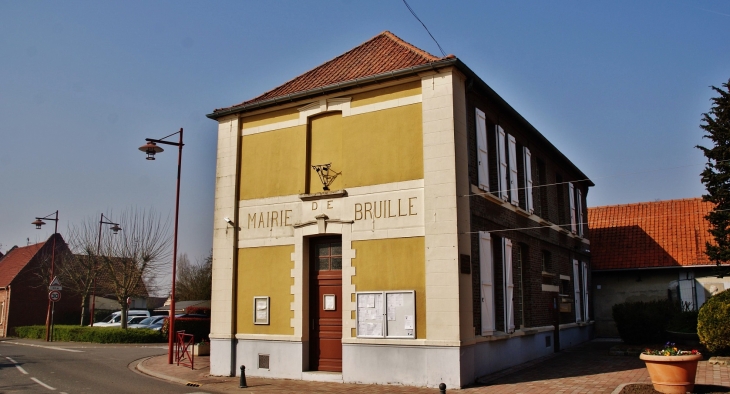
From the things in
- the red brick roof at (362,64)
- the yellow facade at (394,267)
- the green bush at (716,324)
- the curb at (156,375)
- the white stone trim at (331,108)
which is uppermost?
the red brick roof at (362,64)

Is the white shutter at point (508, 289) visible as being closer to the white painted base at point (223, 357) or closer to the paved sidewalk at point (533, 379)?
the paved sidewalk at point (533, 379)

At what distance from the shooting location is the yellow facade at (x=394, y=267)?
12836 mm

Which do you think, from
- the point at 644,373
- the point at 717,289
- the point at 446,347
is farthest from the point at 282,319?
the point at 717,289

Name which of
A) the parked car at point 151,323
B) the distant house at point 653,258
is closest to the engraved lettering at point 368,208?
the distant house at point 653,258

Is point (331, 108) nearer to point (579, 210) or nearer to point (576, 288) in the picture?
point (576, 288)

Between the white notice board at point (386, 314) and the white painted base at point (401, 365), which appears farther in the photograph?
the white notice board at point (386, 314)

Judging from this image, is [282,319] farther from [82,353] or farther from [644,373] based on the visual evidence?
[82,353]

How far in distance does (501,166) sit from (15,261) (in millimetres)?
41696

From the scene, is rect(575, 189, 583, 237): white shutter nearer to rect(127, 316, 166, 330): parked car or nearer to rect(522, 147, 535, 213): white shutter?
rect(522, 147, 535, 213): white shutter

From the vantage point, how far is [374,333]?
13.2 metres

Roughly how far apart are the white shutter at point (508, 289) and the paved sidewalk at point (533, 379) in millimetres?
1111

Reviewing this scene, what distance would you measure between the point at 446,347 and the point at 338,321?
9.91 feet

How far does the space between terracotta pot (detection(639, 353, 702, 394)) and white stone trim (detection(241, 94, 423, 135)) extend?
701cm

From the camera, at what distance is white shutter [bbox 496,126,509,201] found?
15532 mm
